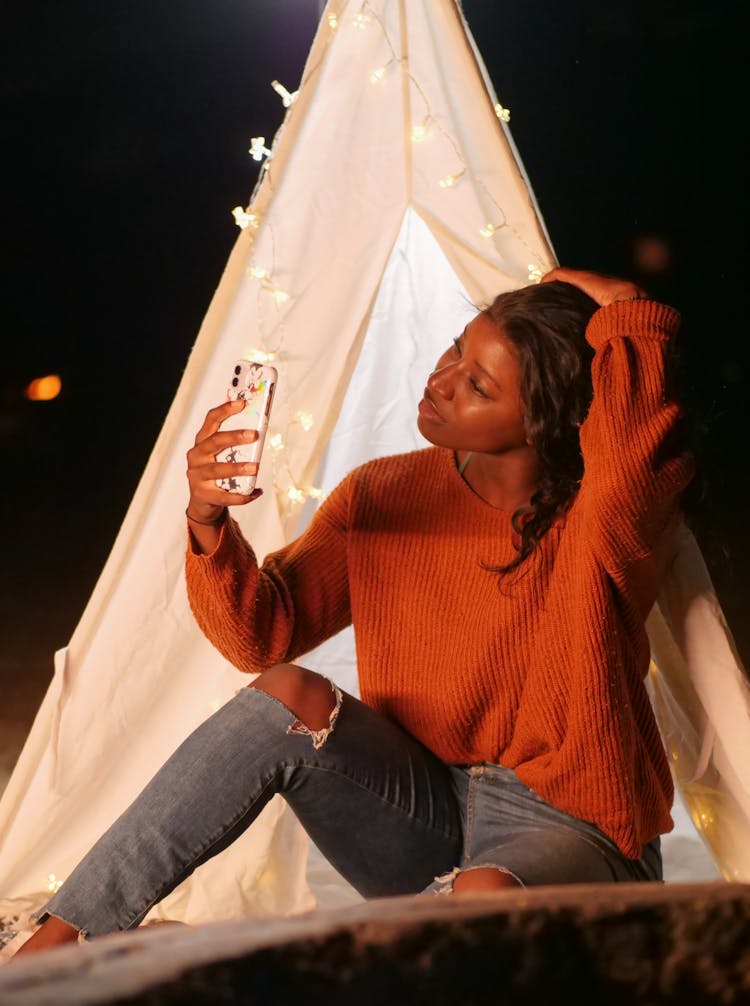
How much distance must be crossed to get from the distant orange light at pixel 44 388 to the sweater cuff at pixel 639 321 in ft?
10.2

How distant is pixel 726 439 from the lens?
11.7 feet

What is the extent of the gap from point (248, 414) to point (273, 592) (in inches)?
9.6

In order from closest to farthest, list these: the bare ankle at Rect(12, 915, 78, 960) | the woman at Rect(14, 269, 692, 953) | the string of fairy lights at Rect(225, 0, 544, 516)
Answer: the bare ankle at Rect(12, 915, 78, 960), the woman at Rect(14, 269, 692, 953), the string of fairy lights at Rect(225, 0, 544, 516)

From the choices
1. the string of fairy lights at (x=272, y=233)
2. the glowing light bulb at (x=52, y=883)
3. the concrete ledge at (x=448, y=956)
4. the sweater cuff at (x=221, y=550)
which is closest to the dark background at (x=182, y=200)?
the glowing light bulb at (x=52, y=883)

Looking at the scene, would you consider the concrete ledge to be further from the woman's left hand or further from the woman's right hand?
the woman's left hand

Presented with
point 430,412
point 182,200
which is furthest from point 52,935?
point 182,200

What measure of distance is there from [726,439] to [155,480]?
8.08ft

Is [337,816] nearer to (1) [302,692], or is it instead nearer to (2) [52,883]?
(1) [302,692]

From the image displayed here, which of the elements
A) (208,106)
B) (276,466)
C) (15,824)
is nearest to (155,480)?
(276,466)

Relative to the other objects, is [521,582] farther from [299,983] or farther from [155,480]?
[299,983]

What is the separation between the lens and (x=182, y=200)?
367cm

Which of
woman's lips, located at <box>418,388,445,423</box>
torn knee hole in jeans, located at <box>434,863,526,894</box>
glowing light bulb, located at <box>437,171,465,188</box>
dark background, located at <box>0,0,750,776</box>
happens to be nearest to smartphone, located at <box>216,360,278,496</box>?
woman's lips, located at <box>418,388,445,423</box>

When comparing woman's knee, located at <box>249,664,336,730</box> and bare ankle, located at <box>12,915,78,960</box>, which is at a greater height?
woman's knee, located at <box>249,664,336,730</box>

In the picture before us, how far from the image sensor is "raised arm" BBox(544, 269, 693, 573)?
1182 millimetres
